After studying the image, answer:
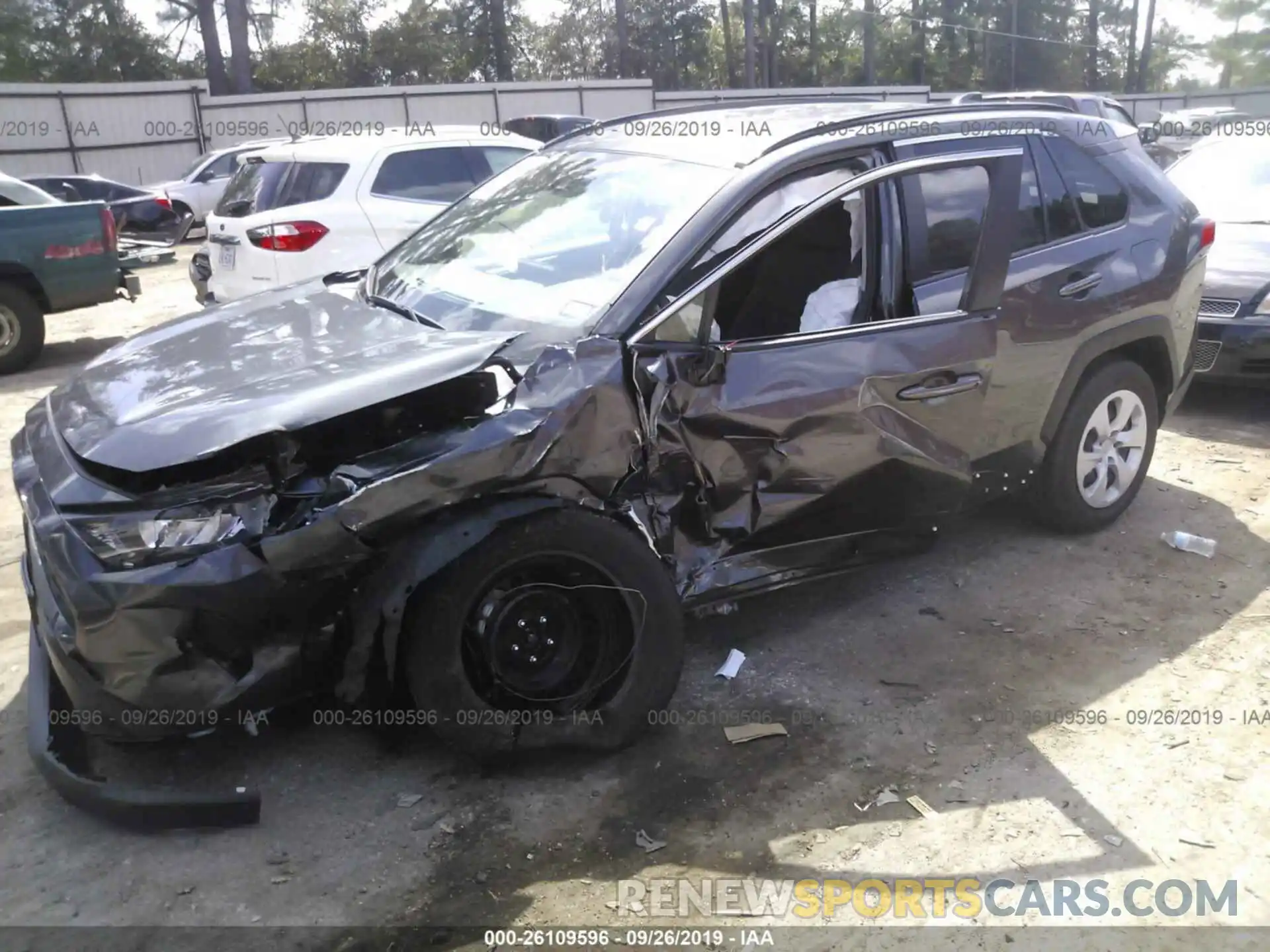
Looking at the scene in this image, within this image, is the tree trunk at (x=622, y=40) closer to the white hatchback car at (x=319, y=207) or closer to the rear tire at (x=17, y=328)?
the white hatchback car at (x=319, y=207)

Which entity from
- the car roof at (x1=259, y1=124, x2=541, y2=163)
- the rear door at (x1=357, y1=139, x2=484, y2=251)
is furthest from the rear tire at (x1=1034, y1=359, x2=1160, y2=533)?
the car roof at (x1=259, y1=124, x2=541, y2=163)

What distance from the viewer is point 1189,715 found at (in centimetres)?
364

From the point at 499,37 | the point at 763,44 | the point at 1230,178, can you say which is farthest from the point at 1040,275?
the point at 763,44

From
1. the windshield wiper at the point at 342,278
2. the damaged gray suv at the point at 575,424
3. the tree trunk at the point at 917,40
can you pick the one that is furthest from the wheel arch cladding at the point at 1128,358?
the tree trunk at the point at 917,40

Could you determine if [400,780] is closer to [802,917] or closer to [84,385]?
[802,917]

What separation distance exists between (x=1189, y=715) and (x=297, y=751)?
2.97m

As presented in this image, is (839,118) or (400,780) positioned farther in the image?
(839,118)

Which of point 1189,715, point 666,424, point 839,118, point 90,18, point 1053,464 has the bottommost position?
point 1189,715

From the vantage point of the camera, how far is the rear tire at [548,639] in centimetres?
299

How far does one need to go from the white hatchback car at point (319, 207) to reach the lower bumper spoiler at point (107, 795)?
5.27 m

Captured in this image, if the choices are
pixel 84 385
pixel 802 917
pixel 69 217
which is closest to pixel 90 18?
pixel 69 217

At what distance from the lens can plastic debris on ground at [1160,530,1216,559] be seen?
192 inches

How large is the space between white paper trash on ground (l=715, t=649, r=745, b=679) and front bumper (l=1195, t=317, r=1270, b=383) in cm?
423

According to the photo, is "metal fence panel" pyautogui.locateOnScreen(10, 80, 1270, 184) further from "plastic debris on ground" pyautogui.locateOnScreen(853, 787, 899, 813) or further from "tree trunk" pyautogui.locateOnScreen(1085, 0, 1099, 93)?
"tree trunk" pyautogui.locateOnScreen(1085, 0, 1099, 93)
